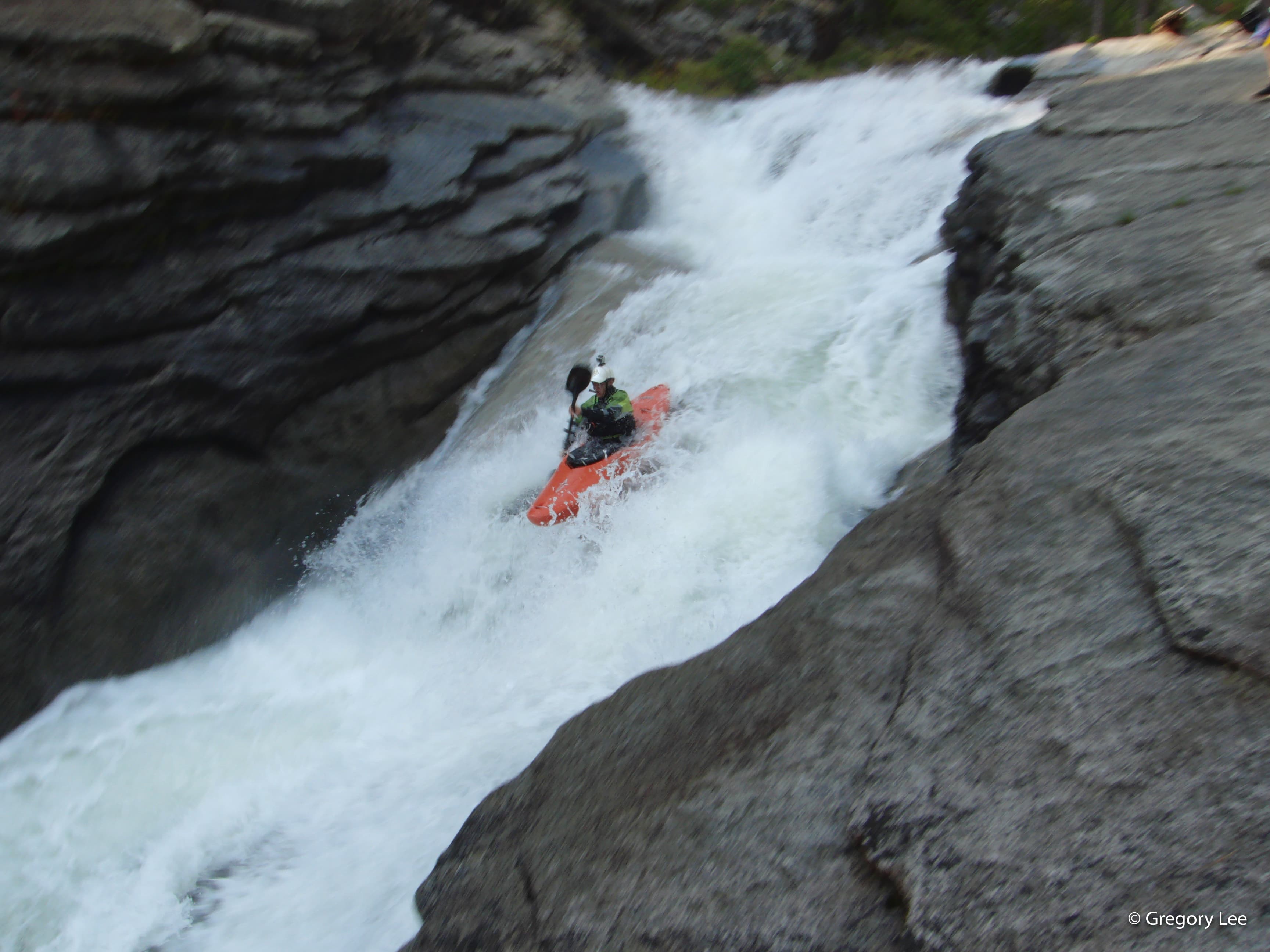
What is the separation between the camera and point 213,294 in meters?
6.98

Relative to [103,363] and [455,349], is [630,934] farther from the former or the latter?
[455,349]

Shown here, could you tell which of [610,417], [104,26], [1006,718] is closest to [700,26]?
[610,417]

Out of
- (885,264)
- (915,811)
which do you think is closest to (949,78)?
(885,264)

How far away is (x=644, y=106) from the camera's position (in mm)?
13875

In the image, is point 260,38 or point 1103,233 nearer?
point 1103,233

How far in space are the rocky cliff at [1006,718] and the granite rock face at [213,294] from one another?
13.8ft

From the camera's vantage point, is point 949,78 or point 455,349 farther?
point 949,78

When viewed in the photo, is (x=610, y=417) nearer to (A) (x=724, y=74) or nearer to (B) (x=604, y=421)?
(B) (x=604, y=421)

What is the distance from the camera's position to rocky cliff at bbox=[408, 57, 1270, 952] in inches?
84.6

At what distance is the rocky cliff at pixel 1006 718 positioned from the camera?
2148 mm

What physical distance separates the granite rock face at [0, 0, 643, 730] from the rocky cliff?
4207mm

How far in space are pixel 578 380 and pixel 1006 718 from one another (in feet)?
17.5

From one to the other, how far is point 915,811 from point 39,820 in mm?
5959

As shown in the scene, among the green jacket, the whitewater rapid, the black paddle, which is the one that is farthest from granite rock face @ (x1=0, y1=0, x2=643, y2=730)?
the green jacket
